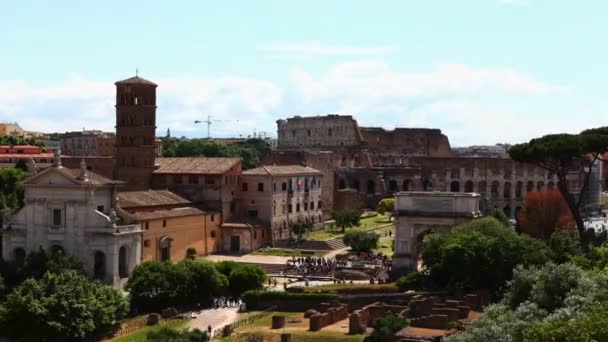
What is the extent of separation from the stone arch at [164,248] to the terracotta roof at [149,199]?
9.09ft

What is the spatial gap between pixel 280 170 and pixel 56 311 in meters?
34.5

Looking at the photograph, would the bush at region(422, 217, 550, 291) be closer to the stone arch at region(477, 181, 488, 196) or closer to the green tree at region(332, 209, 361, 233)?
the green tree at region(332, 209, 361, 233)

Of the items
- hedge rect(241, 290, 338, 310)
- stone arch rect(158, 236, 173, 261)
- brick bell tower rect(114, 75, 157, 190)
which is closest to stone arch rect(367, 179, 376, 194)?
brick bell tower rect(114, 75, 157, 190)

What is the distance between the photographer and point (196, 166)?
76.2 m

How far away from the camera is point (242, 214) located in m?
77.4

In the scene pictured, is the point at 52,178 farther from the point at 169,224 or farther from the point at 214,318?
the point at 214,318

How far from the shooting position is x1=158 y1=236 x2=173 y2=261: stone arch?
219 feet

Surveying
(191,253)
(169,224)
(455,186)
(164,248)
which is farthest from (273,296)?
(455,186)

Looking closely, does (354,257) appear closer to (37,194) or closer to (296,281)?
(296,281)

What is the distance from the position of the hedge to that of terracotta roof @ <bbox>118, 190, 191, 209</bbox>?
48.4 ft

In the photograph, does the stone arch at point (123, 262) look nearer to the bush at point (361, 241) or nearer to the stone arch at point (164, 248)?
the stone arch at point (164, 248)

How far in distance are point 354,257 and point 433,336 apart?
91.1ft

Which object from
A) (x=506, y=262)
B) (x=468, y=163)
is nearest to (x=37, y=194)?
(x=506, y=262)

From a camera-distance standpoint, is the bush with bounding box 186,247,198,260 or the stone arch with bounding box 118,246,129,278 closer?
the stone arch with bounding box 118,246,129,278
